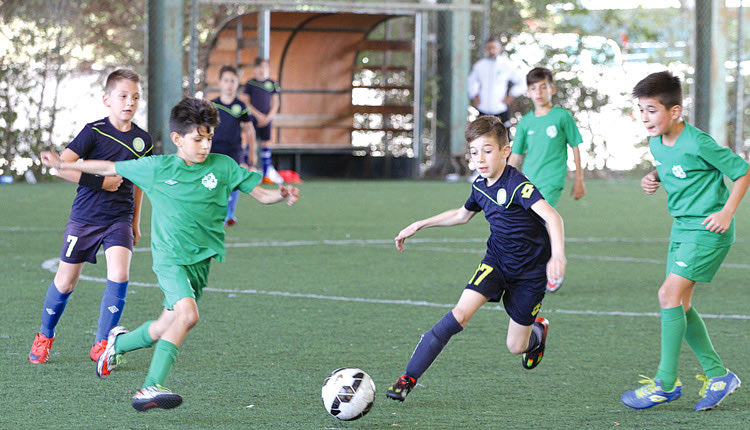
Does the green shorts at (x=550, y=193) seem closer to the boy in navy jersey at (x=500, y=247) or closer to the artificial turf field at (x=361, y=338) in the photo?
the artificial turf field at (x=361, y=338)

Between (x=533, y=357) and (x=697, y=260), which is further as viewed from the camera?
(x=533, y=357)

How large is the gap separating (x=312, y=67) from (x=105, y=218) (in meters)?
14.6

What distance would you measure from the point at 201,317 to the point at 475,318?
1592 mm

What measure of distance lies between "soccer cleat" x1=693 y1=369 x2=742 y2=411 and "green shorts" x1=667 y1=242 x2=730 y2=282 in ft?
1.36

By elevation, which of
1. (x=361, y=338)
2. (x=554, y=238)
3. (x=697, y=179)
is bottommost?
(x=361, y=338)

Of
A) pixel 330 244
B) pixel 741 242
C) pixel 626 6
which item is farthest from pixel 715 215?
pixel 626 6

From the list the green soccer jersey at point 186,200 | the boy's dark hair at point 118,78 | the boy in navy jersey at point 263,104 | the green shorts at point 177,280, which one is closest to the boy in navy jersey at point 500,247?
the green soccer jersey at point 186,200

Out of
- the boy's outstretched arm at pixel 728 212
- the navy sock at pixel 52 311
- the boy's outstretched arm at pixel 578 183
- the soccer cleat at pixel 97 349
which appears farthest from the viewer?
the boy's outstretched arm at pixel 578 183

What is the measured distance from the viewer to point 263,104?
15266 mm

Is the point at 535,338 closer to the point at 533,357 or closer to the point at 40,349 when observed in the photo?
the point at 533,357

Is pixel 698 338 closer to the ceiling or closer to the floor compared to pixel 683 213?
closer to the floor

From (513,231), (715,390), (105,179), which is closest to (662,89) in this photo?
(513,231)

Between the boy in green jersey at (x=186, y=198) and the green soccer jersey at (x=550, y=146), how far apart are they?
3173mm

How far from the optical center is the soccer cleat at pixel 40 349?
4773mm
